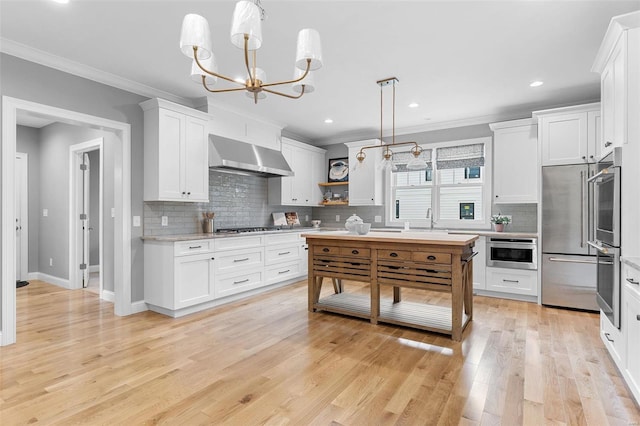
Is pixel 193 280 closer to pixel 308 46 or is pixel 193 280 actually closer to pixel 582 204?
pixel 308 46

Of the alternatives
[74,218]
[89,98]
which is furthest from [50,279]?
[89,98]

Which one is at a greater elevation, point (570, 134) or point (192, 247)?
point (570, 134)

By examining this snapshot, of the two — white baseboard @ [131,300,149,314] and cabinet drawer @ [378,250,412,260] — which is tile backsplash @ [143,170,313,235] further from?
cabinet drawer @ [378,250,412,260]

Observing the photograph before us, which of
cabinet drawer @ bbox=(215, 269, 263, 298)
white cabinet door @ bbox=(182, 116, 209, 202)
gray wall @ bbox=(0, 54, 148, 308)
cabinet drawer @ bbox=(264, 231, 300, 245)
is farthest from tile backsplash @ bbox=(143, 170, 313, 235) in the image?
cabinet drawer @ bbox=(215, 269, 263, 298)

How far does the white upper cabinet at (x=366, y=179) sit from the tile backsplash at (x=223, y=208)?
128 centimetres

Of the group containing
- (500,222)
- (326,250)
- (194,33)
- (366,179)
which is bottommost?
(326,250)

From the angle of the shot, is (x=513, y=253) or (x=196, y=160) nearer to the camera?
(x=196, y=160)

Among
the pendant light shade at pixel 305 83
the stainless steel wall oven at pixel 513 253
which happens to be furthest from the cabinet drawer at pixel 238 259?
the stainless steel wall oven at pixel 513 253

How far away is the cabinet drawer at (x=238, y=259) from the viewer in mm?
4280

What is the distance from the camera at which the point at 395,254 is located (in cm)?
345

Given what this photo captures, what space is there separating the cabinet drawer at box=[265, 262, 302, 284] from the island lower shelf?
1.16m

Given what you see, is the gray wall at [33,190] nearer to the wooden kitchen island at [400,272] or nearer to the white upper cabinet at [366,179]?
the wooden kitchen island at [400,272]

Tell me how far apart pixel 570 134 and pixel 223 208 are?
4670mm

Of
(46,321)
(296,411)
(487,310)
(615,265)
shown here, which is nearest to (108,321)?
(46,321)
